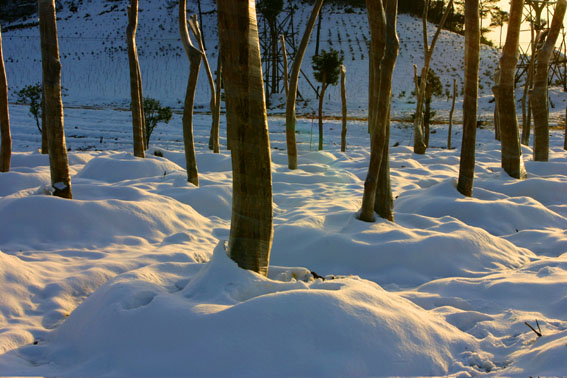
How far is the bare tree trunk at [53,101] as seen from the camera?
5480 mm

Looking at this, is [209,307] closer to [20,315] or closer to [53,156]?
[20,315]

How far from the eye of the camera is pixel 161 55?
40.5 meters

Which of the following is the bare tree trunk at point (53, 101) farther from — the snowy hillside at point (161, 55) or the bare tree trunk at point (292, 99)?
the snowy hillside at point (161, 55)

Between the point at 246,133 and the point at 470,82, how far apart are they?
425 centimetres

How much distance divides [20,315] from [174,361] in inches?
65.5

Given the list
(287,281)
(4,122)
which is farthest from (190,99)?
(287,281)

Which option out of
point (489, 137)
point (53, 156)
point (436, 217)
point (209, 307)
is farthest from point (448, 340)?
point (489, 137)

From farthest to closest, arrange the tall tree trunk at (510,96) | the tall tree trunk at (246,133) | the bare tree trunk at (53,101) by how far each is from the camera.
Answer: the tall tree trunk at (510,96), the bare tree trunk at (53,101), the tall tree trunk at (246,133)

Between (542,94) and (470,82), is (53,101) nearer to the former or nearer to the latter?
(470,82)

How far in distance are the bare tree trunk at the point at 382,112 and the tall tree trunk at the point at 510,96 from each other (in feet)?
10.9

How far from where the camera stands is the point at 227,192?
7352 millimetres

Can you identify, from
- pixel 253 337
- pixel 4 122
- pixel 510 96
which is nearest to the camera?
pixel 253 337

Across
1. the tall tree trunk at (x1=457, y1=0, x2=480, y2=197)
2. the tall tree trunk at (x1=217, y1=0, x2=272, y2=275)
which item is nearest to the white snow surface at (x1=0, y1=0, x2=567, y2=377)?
the tall tree trunk at (x1=217, y1=0, x2=272, y2=275)

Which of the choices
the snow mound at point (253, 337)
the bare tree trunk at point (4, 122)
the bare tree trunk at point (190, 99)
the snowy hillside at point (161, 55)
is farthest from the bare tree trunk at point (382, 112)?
the snowy hillside at point (161, 55)
